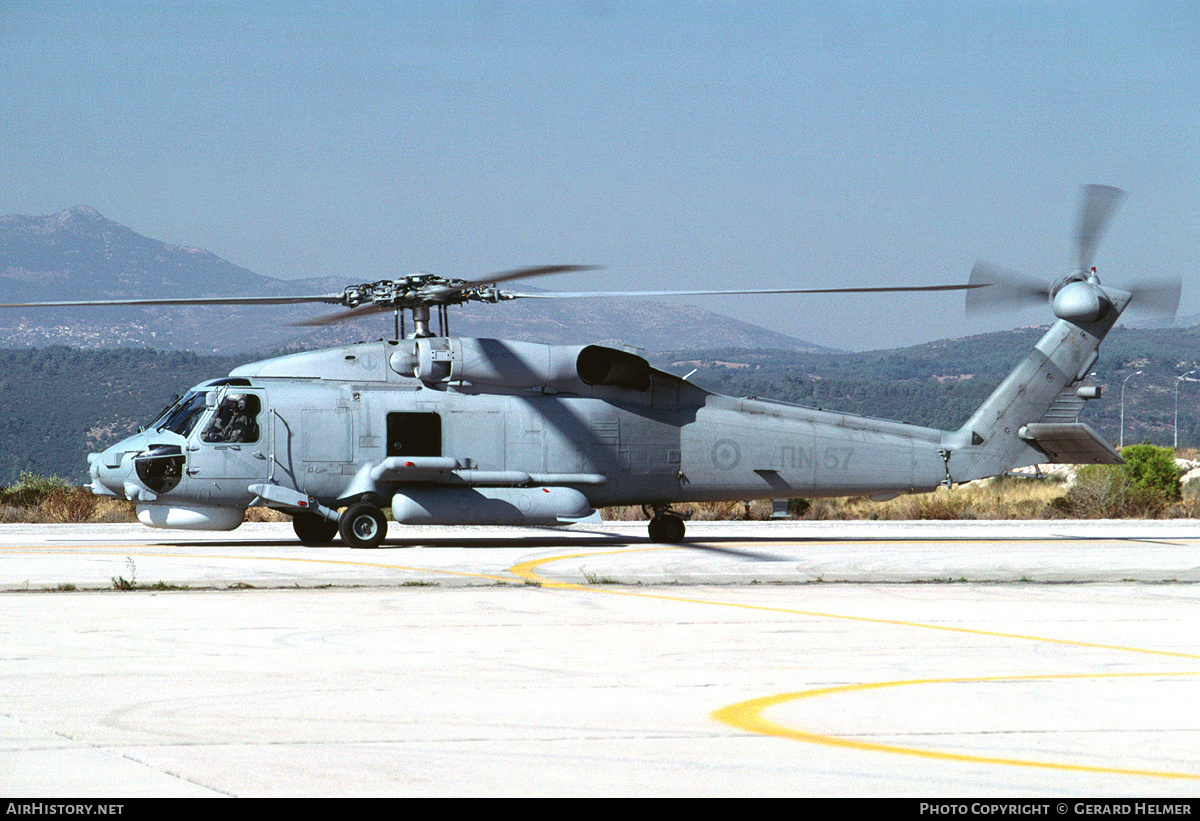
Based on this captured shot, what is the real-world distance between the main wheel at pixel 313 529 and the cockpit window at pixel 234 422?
6.61ft

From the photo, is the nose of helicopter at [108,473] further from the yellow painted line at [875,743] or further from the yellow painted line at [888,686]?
the yellow painted line at [875,743]

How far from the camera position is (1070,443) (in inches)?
945

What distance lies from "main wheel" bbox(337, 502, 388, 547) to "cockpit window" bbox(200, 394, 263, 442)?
1978mm

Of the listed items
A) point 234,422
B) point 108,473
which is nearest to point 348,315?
point 234,422

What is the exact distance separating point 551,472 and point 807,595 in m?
9.11

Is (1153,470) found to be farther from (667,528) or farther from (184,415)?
(184,415)

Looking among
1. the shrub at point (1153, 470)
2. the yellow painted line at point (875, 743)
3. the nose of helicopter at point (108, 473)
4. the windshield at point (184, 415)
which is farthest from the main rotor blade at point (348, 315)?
the shrub at point (1153, 470)

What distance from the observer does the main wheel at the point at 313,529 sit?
23.1m

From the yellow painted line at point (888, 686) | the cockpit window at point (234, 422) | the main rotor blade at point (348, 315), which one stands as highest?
the main rotor blade at point (348, 315)

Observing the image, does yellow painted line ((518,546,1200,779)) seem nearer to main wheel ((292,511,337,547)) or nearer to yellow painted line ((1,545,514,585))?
yellow painted line ((1,545,514,585))

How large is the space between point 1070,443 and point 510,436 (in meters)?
10.1

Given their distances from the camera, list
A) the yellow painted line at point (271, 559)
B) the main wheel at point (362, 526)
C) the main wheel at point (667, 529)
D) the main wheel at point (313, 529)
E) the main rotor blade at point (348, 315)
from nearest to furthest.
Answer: the yellow painted line at point (271, 559) < the main wheel at point (362, 526) < the main rotor blade at point (348, 315) < the main wheel at point (313, 529) < the main wheel at point (667, 529)

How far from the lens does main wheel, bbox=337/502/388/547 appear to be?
21812 mm

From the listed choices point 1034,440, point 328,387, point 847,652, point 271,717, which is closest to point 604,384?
point 328,387
